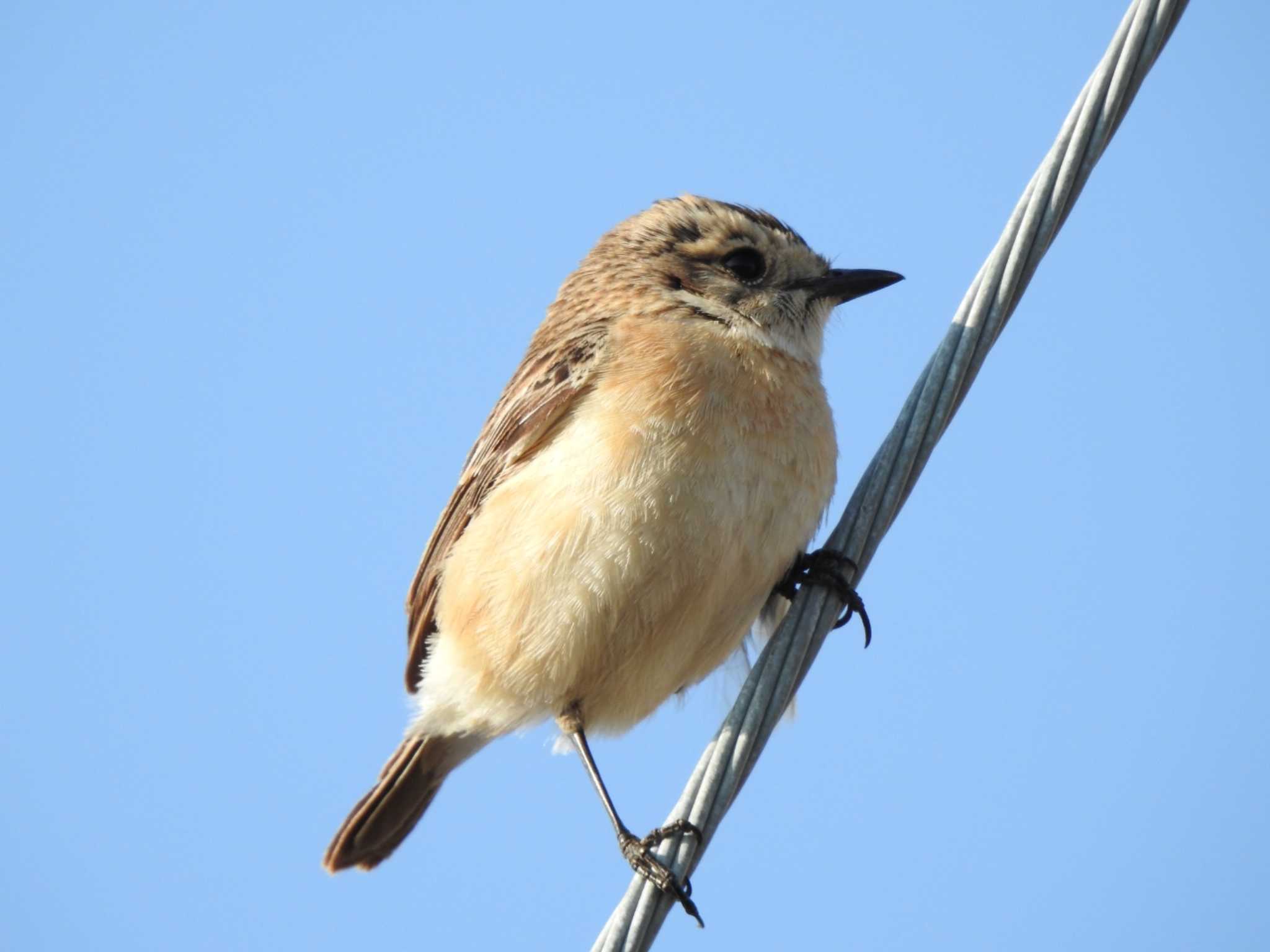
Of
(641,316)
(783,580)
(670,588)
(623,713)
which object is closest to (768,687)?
(670,588)

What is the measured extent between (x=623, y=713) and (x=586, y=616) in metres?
0.80

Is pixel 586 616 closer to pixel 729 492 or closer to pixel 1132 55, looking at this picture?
pixel 729 492

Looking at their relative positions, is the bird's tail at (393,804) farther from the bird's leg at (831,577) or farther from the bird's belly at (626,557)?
the bird's leg at (831,577)

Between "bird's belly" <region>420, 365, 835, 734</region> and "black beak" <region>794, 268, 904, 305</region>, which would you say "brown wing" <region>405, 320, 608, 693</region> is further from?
"black beak" <region>794, 268, 904, 305</region>

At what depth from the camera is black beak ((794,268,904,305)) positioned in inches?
262

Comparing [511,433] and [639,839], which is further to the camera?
[511,433]

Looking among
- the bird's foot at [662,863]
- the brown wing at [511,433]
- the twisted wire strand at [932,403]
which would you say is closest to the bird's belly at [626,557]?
the brown wing at [511,433]

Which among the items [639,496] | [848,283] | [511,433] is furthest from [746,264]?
[639,496]

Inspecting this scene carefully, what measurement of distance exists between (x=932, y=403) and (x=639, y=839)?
2355mm

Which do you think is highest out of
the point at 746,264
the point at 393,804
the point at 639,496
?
the point at 746,264

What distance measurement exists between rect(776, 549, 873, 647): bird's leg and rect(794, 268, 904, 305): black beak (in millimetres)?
1517

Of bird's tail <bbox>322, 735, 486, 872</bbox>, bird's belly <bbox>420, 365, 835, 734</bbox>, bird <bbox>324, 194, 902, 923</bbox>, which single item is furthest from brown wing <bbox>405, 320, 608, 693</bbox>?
bird's tail <bbox>322, 735, 486, 872</bbox>

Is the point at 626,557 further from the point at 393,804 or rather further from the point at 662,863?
the point at 393,804

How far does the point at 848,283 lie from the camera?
6680 millimetres
